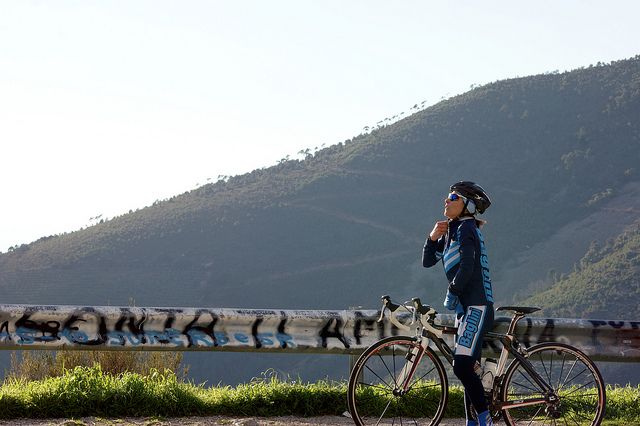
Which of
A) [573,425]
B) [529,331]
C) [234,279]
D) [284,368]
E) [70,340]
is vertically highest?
[70,340]

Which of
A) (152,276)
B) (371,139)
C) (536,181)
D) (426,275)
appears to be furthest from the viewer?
(371,139)

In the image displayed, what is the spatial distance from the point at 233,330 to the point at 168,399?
2.35 ft

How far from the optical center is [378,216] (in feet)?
388

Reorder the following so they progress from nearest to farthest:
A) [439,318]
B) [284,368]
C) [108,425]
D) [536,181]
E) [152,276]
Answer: [108,425]
[439,318]
[284,368]
[152,276]
[536,181]

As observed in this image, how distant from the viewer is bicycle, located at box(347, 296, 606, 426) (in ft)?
14.6

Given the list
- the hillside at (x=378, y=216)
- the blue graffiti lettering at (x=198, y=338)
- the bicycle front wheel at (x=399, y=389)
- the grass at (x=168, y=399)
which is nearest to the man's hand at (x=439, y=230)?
the bicycle front wheel at (x=399, y=389)

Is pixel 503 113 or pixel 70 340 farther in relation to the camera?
pixel 503 113

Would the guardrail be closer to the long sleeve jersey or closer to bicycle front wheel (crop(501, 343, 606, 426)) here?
bicycle front wheel (crop(501, 343, 606, 426))

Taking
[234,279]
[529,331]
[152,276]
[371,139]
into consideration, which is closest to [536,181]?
[371,139]

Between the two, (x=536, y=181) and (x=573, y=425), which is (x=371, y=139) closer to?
(x=536, y=181)

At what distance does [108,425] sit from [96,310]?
3.16ft

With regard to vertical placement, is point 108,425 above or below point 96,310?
below

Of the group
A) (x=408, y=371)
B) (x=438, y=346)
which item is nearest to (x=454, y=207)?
(x=438, y=346)

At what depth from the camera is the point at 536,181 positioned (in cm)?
12256
